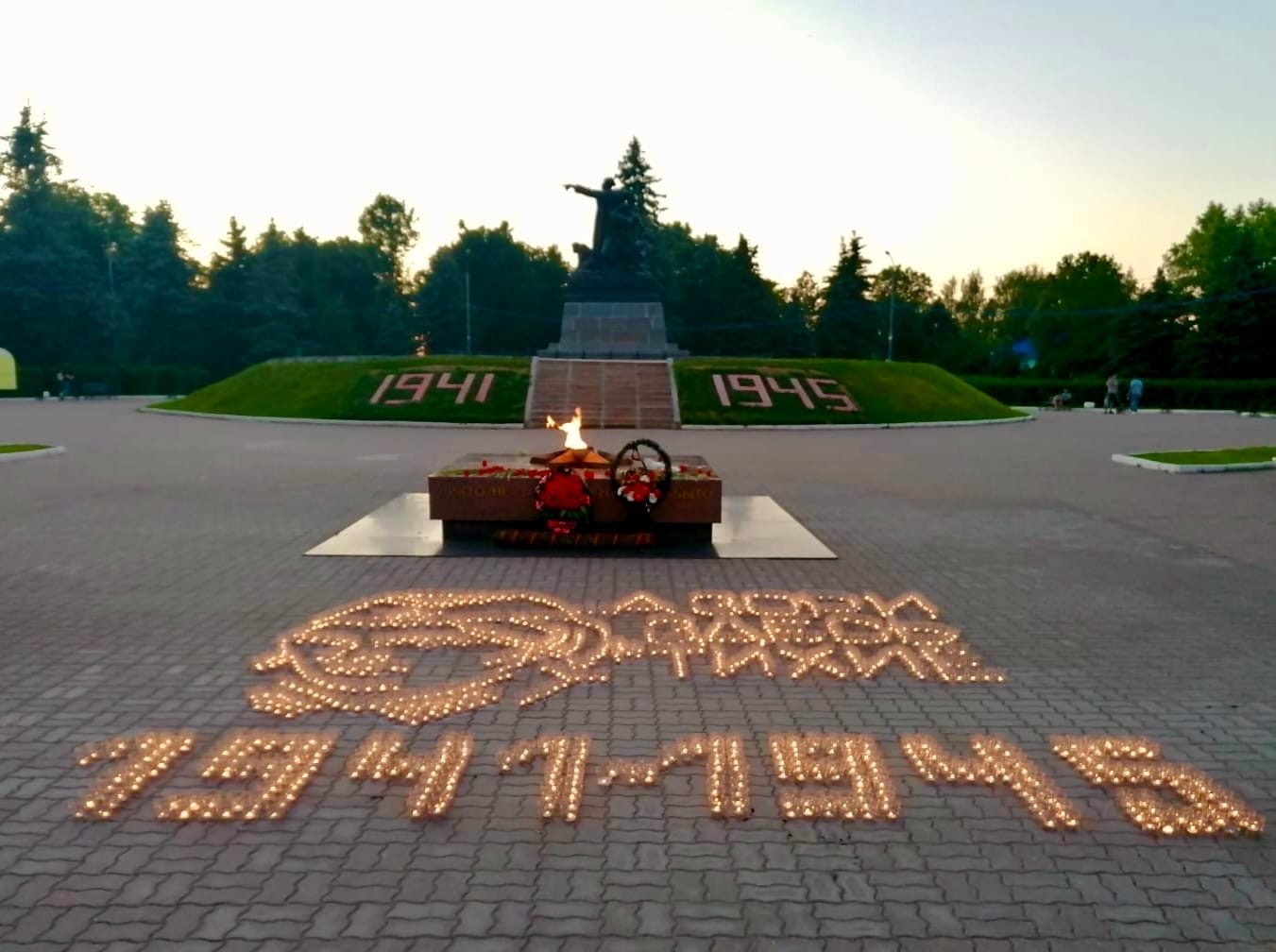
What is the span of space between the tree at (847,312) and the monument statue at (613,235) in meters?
37.0

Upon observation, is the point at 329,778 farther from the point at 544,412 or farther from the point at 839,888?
the point at 544,412

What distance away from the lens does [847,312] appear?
75875mm

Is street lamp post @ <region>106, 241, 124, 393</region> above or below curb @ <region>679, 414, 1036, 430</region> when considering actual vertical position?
above

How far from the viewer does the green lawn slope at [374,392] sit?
32.2 m

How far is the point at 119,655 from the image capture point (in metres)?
6.59

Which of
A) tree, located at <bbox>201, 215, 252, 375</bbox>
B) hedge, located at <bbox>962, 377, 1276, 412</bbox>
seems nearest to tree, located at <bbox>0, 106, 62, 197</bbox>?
tree, located at <bbox>201, 215, 252, 375</bbox>

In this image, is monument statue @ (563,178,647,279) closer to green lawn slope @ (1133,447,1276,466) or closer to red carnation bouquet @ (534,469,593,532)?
green lawn slope @ (1133,447,1276,466)

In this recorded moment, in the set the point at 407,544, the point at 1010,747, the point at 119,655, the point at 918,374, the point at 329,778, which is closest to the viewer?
the point at 329,778

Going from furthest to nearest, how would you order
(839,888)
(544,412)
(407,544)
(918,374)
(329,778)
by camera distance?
(918,374), (544,412), (407,544), (329,778), (839,888)

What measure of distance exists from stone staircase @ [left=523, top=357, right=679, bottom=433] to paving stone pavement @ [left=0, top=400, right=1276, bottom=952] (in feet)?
64.5

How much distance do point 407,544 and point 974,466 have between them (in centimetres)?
1342

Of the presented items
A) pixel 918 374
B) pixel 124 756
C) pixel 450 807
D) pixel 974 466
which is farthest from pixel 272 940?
pixel 918 374

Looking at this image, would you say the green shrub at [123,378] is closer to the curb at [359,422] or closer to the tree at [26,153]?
the tree at [26,153]

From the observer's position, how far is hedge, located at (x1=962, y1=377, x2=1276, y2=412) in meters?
48.7
